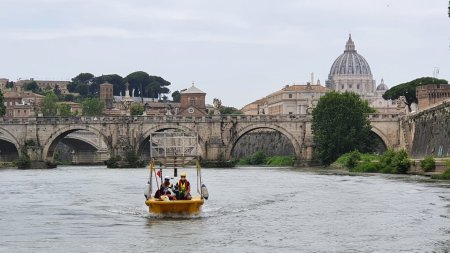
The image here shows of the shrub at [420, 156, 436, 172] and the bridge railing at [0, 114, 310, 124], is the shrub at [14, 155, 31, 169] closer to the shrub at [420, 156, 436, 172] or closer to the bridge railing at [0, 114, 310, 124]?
the bridge railing at [0, 114, 310, 124]

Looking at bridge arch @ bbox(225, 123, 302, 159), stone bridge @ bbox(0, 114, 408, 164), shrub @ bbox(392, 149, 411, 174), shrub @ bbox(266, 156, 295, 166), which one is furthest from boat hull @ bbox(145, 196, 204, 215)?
shrub @ bbox(266, 156, 295, 166)

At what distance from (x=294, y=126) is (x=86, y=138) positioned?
37.6 meters

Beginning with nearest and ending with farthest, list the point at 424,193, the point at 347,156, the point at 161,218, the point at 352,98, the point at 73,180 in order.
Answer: the point at 161,218 < the point at 424,193 < the point at 73,180 < the point at 347,156 < the point at 352,98

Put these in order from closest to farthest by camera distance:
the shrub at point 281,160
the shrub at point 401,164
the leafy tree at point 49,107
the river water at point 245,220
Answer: the river water at point 245,220 < the shrub at point 401,164 < the shrub at point 281,160 < the leafy tree at point 49,107

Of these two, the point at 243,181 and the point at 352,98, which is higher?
the point at 352,98

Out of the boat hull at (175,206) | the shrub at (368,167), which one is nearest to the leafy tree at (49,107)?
the shrub at (368,167)

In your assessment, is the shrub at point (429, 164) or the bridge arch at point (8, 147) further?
the bridge arch at point (8, 147)

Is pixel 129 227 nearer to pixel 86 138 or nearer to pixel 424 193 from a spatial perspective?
pixel 424 193

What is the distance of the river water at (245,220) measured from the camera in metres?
33.9

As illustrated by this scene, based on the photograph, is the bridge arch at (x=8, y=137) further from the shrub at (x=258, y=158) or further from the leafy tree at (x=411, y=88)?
the leafy tree at (x=411, y=88)

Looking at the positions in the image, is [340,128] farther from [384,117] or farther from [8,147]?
[8,147]

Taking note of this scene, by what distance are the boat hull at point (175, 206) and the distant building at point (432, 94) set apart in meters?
75.0

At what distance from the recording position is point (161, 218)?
4200 centimetres

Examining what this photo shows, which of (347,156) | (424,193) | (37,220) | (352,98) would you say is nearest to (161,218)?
(37,220)
